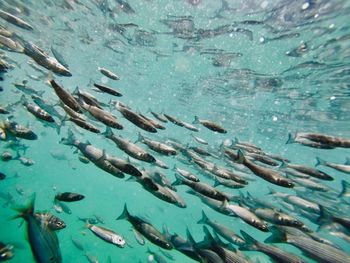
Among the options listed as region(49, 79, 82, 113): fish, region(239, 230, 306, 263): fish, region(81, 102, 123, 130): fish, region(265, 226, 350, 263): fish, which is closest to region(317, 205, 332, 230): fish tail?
region(265, 226, 350, 263): fish

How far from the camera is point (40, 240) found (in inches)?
121

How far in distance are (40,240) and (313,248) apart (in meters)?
4.46

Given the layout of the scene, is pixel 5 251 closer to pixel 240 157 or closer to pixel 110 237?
pixel 110 237

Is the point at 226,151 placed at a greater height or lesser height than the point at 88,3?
lesser

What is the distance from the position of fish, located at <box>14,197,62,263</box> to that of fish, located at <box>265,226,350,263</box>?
11.6 feet

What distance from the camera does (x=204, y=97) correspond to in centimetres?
2492

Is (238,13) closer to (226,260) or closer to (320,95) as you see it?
(320,95)

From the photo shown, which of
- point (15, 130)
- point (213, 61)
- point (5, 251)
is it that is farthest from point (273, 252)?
point (213, 61)

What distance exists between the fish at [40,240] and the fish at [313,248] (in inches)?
139

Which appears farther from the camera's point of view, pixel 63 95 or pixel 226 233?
pixel 226 233

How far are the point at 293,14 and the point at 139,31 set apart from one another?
9.57m

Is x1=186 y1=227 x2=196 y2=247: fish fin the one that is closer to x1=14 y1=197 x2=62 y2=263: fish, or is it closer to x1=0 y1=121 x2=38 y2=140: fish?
x1=14 y1=197 x2=62 y2=263: fish

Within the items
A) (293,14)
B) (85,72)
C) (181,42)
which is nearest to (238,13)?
(293,14)

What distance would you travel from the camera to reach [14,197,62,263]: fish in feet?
9.90
